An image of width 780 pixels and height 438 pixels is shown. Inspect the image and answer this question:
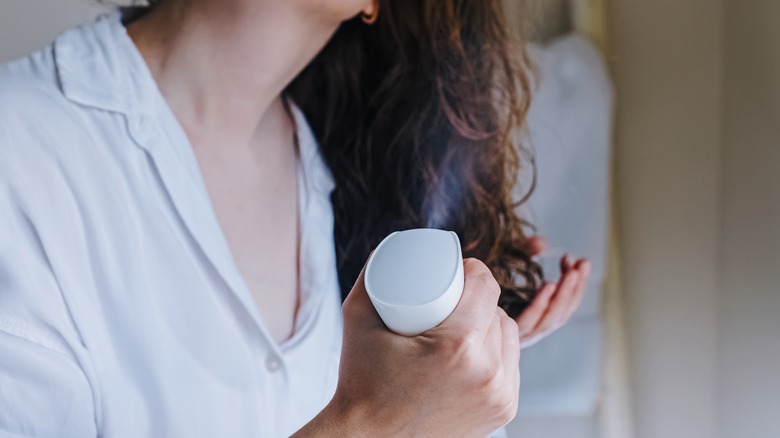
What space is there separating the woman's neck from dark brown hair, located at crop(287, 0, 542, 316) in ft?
0.24

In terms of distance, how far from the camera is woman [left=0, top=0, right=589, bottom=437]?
41 cm

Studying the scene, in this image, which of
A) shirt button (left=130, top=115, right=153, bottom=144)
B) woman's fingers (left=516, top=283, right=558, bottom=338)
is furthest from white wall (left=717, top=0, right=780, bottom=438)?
shirt button (left=130, top=115, right=153, bottom=144)

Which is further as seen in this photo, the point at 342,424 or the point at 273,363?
the point at 273,363

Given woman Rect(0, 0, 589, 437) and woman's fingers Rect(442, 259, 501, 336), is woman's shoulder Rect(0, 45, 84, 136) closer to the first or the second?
woman Rect(0, 0, 589, 437)

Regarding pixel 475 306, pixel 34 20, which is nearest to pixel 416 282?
pixel 475 306

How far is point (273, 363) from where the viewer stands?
46 centimetres

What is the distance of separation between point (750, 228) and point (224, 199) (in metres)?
0.32

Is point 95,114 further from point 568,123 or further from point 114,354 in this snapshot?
point 568,123

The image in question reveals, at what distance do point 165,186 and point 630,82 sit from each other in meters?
0.28

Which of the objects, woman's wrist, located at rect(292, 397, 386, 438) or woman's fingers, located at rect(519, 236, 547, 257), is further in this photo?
woman's fingers, located at rect(519, 236, 547, 257)

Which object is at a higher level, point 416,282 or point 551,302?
point 416,282

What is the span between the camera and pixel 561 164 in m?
0.46

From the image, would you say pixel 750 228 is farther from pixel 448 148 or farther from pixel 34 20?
pixel 34 20

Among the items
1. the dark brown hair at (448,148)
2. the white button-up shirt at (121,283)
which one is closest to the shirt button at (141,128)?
the white button-up shirt at (121,283)
